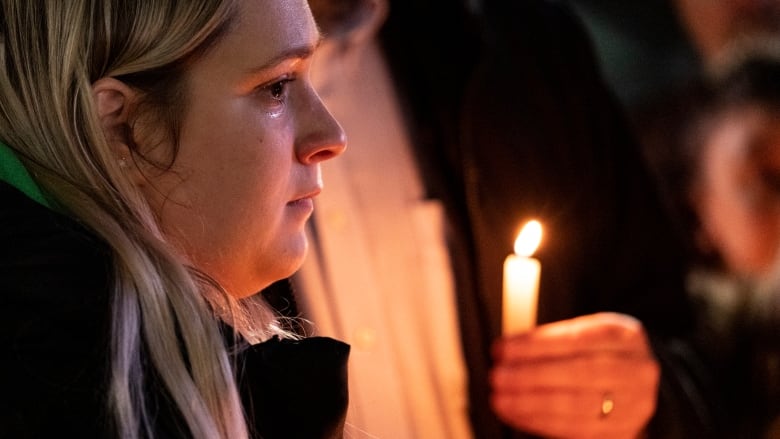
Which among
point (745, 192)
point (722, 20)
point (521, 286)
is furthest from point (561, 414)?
point (722, 20)

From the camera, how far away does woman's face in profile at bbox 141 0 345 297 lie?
1.05m

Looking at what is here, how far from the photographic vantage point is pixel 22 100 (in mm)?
1019

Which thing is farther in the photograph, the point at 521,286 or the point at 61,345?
the point at 521,286

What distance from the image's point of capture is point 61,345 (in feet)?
2.80

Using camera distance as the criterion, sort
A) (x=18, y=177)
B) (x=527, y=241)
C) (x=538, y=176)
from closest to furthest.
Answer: (x=18, y=177), (x=527, y=241), (x=538, y=176)

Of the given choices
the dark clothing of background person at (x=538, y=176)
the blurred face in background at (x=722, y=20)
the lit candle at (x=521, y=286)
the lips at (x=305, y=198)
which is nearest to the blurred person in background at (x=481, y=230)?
A: the dark clothing of background person at (x=538, y=176)

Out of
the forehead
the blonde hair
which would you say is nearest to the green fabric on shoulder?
the blonde hair

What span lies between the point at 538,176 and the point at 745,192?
114 centimetres

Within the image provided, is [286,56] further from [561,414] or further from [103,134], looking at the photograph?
[561,414]

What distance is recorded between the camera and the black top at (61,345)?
0.84m

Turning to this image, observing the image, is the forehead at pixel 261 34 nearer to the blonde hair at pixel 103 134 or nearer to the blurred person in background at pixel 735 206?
the blonde hair at pixel 103 134

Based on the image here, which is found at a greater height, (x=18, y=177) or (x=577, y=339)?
(x=18, y=177)

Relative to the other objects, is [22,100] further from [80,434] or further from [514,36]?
[514,36]

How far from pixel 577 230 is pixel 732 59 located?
142 cm
